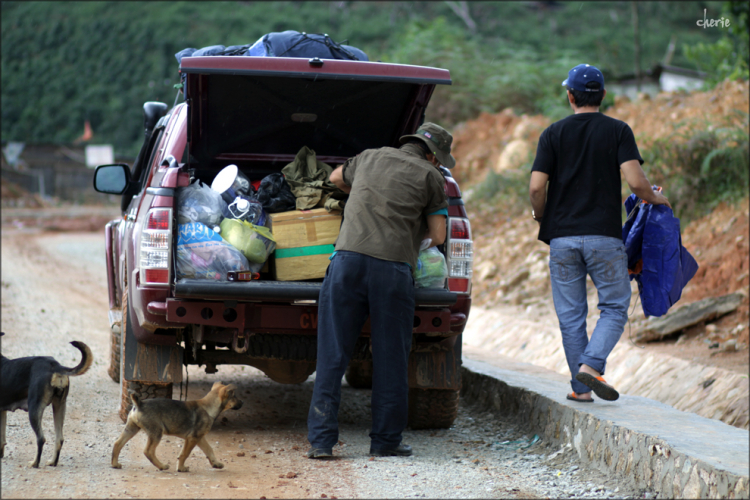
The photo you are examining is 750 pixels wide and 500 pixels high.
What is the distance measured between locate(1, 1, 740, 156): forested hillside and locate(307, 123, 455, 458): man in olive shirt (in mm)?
41049

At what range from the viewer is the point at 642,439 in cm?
407

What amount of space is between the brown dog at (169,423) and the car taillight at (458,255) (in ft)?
5.31

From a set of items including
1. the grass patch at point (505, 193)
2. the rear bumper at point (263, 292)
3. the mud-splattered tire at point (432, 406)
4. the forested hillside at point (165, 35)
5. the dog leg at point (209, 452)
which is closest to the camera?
the dog leg at point (209, 452)

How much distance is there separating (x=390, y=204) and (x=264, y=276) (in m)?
1.05

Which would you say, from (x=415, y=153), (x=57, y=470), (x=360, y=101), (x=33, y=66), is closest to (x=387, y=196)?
(x=415, y=153)

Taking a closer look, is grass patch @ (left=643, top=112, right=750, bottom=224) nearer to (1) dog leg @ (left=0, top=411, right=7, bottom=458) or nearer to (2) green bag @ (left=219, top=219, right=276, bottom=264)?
(2) green bag @ (left=219, top=219, right=276, bottom=264)

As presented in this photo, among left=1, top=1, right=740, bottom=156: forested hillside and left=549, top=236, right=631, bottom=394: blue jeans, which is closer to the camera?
left=549, top=236, right=631, bottom=394: blue jeans

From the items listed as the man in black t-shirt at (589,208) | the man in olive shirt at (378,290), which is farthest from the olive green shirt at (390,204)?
the man in black t-shirt at (589,208)

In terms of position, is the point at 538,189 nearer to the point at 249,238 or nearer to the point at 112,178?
the point at 249,238

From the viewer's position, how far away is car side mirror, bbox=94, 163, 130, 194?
6074 mm

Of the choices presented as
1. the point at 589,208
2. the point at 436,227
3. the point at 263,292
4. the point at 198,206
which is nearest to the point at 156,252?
the point at 198,206

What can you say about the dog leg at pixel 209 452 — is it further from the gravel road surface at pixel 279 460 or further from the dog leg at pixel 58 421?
the dog leg at pixel 58 421

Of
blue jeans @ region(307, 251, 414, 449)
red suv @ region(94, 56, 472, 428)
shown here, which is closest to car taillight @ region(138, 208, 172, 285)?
red suv @ region(94, 56, 472, 428)

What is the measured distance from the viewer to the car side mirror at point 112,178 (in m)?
6.07
